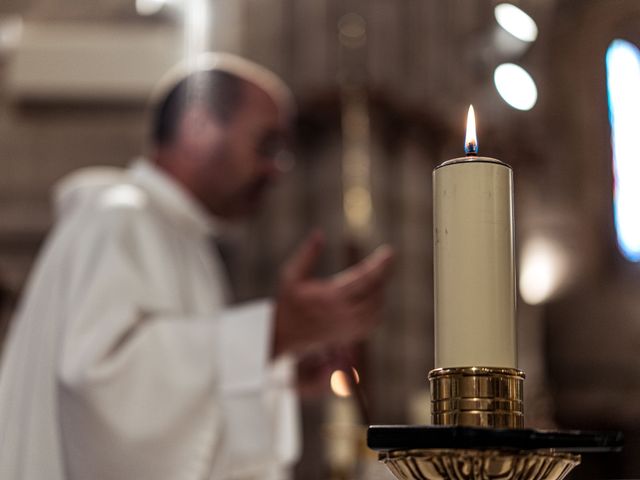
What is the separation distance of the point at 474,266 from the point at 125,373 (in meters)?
1.20

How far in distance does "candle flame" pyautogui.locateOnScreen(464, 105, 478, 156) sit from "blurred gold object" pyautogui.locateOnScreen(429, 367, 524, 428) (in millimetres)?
166

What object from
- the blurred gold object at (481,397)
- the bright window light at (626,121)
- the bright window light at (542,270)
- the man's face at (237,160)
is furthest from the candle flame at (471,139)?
the bright window light at (542,270)

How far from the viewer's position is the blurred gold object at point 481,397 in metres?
0.68

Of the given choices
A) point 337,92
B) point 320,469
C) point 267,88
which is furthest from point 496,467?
point 337,92

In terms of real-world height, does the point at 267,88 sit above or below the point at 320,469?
above

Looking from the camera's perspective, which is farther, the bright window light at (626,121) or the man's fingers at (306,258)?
the man's fingers at (306,258)

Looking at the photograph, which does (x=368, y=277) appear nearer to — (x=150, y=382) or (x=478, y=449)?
(x=150, y=382)

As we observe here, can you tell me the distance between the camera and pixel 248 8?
5723mm

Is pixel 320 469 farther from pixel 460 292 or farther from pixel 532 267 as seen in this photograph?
pixel 460 292

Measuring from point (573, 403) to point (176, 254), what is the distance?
3654mm

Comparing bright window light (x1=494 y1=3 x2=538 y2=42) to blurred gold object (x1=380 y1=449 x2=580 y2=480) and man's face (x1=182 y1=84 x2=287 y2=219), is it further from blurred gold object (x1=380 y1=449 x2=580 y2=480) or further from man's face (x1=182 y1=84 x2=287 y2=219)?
man's face (x1=182 y1=84 x2=287 y2=219)

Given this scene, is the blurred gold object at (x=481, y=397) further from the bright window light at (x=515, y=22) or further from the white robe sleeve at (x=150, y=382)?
the white robe sleeve at (x=150, y=382)

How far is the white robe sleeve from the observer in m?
1.72

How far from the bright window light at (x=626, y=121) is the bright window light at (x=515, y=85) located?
11.9 inches
